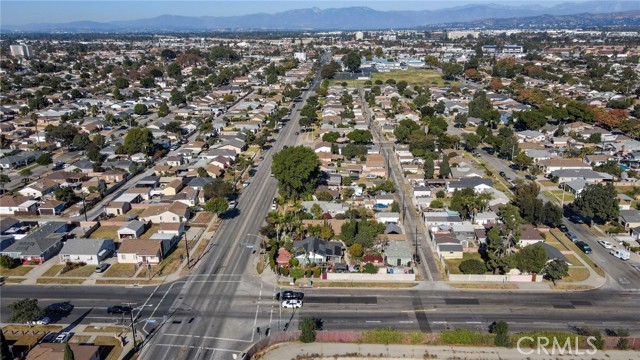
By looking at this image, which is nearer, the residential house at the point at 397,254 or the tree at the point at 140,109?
the residential house at the point at 397,254

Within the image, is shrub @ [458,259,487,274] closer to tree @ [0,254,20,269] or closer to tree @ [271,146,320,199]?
tree @ [271,146,320,199]

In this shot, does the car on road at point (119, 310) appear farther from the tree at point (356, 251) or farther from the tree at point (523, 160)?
the tree at point (523, 160)

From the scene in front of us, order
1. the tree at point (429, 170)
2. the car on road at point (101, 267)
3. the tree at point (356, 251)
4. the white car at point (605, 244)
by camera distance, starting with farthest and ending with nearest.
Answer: the tree at point (429, 170), the white car at point (605, 244), the tree at point (356, 251), the car on road at point (101, 267)


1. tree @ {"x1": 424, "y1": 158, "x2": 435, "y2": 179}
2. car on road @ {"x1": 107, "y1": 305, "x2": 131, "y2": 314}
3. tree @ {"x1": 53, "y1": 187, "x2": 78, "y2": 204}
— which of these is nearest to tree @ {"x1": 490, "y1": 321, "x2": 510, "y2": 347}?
car on road @ {"x1": 107, "y1": 305, "x2": 131, "y2": 314}

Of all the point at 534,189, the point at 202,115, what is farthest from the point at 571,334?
the point at 202,115

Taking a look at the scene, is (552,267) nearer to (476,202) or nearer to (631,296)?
(631,296)

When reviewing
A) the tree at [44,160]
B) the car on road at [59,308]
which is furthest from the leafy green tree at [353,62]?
the car on road at [59,308]

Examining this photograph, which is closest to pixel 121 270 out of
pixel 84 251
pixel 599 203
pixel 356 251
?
pixel 84 251
